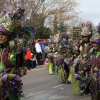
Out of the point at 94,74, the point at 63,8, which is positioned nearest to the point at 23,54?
the point at 94,74

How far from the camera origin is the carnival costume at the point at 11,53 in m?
4.55

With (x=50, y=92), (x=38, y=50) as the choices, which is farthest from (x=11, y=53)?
(x=38, y=50)

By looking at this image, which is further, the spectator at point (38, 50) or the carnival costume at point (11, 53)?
the spectator at point (38, 50)

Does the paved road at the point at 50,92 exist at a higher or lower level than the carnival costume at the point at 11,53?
lower

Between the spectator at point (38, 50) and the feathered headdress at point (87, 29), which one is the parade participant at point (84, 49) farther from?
the spectator at point (38, 50)

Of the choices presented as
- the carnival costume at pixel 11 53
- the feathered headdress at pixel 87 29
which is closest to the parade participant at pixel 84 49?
the feathered headdress at pixel 87 29

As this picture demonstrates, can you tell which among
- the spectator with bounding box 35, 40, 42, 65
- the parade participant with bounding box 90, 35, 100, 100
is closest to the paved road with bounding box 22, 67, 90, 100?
the parade participant with bounding box 90, 35, 100, 100

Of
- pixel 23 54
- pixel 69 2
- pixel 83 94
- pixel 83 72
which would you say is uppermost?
pixel 69 2

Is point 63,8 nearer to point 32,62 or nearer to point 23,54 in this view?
point 32,62

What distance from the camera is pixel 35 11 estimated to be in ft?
101

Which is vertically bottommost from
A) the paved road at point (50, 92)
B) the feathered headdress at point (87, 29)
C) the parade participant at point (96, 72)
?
the paved road at point (50, 92)

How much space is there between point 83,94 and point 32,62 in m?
8.83

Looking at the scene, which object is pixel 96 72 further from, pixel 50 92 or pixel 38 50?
pixel 38 50

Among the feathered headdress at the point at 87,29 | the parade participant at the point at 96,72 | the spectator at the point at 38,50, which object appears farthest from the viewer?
the spectator at the point at 38,50
